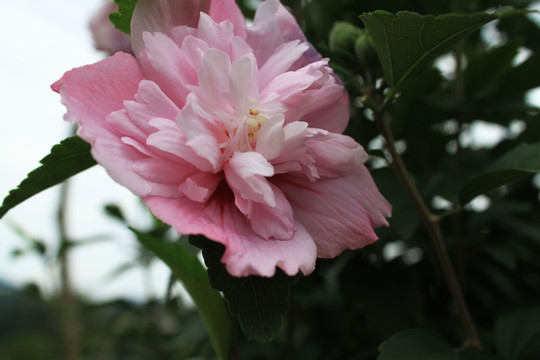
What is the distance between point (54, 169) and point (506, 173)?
1.26ft

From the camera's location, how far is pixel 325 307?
2.60 ft

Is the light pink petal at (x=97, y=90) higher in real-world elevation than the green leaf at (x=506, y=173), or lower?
higher

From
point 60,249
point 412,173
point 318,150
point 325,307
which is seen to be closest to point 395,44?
point 318,150

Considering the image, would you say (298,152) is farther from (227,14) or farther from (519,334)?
(519,334)

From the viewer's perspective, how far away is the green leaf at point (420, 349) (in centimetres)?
41

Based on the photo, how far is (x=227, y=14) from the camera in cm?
37

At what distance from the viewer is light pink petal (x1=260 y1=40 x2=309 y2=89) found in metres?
0.34

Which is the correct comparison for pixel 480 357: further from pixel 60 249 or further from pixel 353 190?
pixel 60 249

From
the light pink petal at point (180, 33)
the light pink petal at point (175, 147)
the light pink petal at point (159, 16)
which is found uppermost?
the light pink petal at point (159, 16)

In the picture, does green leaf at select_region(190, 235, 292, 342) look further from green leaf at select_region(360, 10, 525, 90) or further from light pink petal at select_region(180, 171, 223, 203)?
green leaf at select_region(360, 10, 525, 90)

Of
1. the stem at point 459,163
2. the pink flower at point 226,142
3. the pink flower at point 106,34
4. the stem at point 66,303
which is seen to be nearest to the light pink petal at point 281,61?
the pink flower at point 226,142

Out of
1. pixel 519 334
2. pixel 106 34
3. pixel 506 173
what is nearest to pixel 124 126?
pixel 506 173

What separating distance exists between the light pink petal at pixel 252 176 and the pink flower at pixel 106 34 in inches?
27.8

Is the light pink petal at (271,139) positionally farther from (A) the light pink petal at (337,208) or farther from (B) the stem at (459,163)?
(B) the stem at (459,163)
